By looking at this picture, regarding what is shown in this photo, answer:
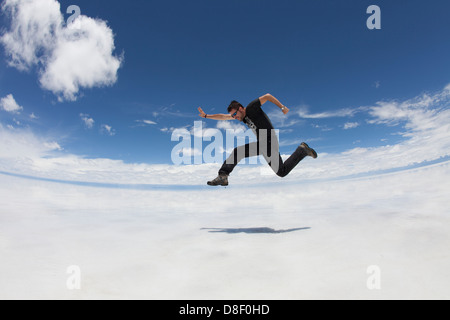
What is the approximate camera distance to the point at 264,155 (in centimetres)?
508

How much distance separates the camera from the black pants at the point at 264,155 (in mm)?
4906

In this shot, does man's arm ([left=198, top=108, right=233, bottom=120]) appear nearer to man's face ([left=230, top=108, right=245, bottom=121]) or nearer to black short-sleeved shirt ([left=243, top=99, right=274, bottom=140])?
man's face ([left=230, top=108, right=245, bottom=121])

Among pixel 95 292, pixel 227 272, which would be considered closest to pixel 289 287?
pixel 227 272

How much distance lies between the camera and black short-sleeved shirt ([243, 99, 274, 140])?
4.58 metres

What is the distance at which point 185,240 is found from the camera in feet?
12.8

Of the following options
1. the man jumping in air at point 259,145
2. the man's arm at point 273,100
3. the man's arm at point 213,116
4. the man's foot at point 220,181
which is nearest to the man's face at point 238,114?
the man jumping in air at point 259,145

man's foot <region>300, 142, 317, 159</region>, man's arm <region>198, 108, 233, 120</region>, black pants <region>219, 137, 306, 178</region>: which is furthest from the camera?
man's foot <region>300, 142, 317, 159</region>

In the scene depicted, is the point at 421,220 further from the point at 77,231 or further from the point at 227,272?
the point at 77,231

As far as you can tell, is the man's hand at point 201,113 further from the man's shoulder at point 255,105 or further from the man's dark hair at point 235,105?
the man's shoulder at point 255,105

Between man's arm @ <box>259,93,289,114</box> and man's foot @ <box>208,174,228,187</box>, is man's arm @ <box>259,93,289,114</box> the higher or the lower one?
the higher one

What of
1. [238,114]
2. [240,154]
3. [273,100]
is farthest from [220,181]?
[273,100]

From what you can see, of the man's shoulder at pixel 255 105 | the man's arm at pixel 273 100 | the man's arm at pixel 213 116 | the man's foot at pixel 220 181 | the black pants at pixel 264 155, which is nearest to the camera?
the man's arm at pixel 273 100

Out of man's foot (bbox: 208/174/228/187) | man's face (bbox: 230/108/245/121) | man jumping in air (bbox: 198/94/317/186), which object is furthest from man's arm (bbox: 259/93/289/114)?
man's foot (bbox: 208/174/228/187)

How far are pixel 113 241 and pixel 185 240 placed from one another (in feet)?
4.41
